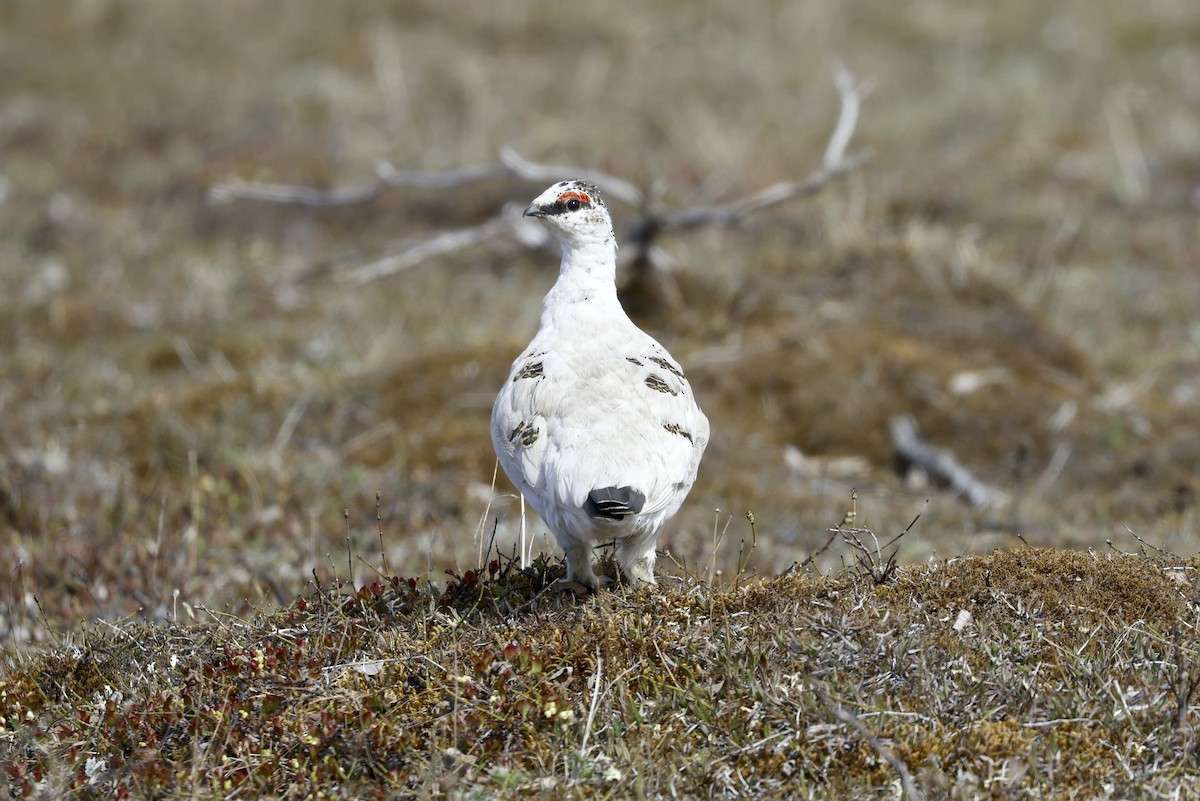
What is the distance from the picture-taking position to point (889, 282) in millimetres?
10023

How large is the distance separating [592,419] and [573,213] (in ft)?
3.81

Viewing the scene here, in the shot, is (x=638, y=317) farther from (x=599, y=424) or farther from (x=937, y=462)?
(x=599, y=424)

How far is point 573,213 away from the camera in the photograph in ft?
16.4

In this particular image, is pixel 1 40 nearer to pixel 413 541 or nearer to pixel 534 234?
pixel 534 234

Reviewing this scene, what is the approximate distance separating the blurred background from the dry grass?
0.16 ft

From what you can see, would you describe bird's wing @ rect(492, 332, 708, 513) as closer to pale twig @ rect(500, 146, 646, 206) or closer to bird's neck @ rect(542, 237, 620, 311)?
bird's neck @ rect(542, 237, 620, 311)

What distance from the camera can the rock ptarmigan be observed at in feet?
12.8

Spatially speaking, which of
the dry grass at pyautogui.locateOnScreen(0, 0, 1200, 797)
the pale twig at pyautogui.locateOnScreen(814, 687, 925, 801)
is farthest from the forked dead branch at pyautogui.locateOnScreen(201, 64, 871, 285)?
the pale twig at pyautogui.locateOnScreen(814, 687, 925, 801)

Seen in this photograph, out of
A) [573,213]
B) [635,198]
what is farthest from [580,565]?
[635,198]

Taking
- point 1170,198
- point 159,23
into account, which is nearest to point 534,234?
point 1170,198

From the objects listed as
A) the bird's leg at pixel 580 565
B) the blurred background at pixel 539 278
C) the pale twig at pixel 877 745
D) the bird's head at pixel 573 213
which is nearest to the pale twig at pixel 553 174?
the blurred background at pixel 539 278

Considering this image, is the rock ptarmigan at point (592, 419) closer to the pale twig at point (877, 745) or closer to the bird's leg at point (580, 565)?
the bird's leg at point (580, 565)

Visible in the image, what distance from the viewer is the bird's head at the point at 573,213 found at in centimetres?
497

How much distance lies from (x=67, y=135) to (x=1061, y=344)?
41.8 ft
